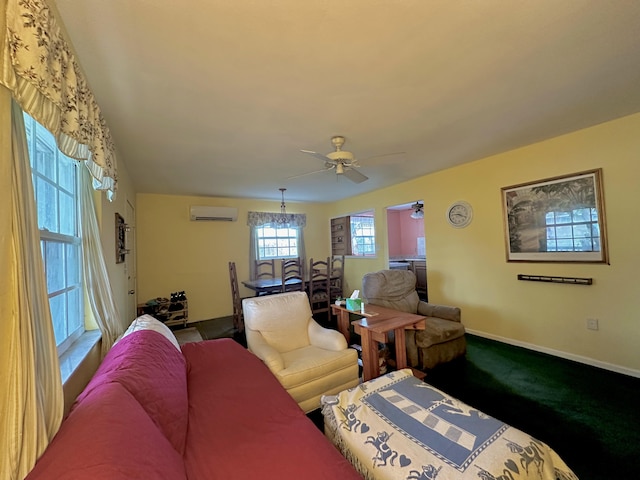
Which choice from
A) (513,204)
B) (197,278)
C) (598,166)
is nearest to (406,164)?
(513,204)

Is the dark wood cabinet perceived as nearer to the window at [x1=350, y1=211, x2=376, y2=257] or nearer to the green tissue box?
the window at [x1=350, y1=211, x2=376, y2=257]

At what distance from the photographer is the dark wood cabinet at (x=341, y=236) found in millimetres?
6008

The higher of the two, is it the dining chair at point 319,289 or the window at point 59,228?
the window at point 59,228

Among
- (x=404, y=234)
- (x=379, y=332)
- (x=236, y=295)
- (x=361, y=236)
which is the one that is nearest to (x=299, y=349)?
(x=379, y=332)

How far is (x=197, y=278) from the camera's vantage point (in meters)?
4.98

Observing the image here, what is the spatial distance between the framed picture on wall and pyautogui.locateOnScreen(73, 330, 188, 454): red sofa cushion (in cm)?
365

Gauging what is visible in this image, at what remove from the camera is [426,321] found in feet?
9.30

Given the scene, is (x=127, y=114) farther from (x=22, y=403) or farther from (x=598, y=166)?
(x=598, y=166)

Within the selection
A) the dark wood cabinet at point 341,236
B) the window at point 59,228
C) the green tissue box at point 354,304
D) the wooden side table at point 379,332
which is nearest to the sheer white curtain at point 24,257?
the window at point 59,228

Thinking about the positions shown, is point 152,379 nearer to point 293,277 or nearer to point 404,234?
point 293,277

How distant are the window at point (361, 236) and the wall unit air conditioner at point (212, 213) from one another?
2.65 m

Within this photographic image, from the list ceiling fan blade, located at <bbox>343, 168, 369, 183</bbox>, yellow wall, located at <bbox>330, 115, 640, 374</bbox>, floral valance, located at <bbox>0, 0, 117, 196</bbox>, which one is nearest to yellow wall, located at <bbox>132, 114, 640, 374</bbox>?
yellow wall, located at <bbox>330, 115, 640, 374</bbox>

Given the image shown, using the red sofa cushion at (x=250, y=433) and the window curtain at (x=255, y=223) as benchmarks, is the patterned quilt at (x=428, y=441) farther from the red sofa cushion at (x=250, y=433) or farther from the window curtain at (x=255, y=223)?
the window curtain at (x=255, y=223)

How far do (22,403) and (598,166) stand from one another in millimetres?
4186
